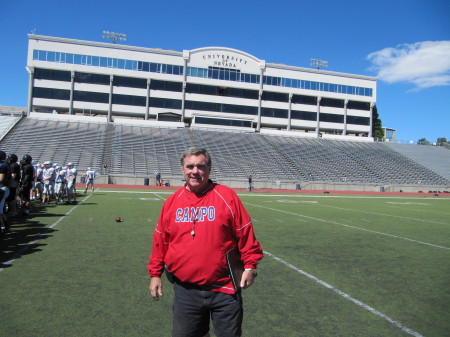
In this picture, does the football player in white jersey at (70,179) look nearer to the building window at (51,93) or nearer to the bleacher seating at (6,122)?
the bleacher seating at (6,122)

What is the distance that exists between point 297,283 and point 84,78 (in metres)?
47.0

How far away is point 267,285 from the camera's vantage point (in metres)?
5.40

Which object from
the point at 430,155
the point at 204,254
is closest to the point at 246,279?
the point at 204,254

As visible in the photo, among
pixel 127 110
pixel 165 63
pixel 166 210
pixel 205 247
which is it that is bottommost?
pixel 205 247

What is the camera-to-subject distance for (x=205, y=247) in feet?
8.88

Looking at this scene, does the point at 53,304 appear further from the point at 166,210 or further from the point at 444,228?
the point at 444,228

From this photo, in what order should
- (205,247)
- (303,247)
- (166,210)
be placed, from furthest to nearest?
(303,247) → (166,210) → (205,247)

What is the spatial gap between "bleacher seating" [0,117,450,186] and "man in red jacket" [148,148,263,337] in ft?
102

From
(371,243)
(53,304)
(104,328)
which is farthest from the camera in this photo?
(371,243)

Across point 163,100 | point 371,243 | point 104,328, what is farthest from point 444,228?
point 163,100

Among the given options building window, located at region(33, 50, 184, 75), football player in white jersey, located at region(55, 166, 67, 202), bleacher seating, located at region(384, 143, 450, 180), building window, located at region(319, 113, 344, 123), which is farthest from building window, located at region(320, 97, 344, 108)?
football player in white jersey, located at region(55, 166, 67, 202)

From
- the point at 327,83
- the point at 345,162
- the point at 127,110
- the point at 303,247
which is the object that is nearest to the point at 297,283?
the point at 303,247

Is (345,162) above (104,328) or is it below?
above

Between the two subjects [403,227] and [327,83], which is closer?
[403,227]
